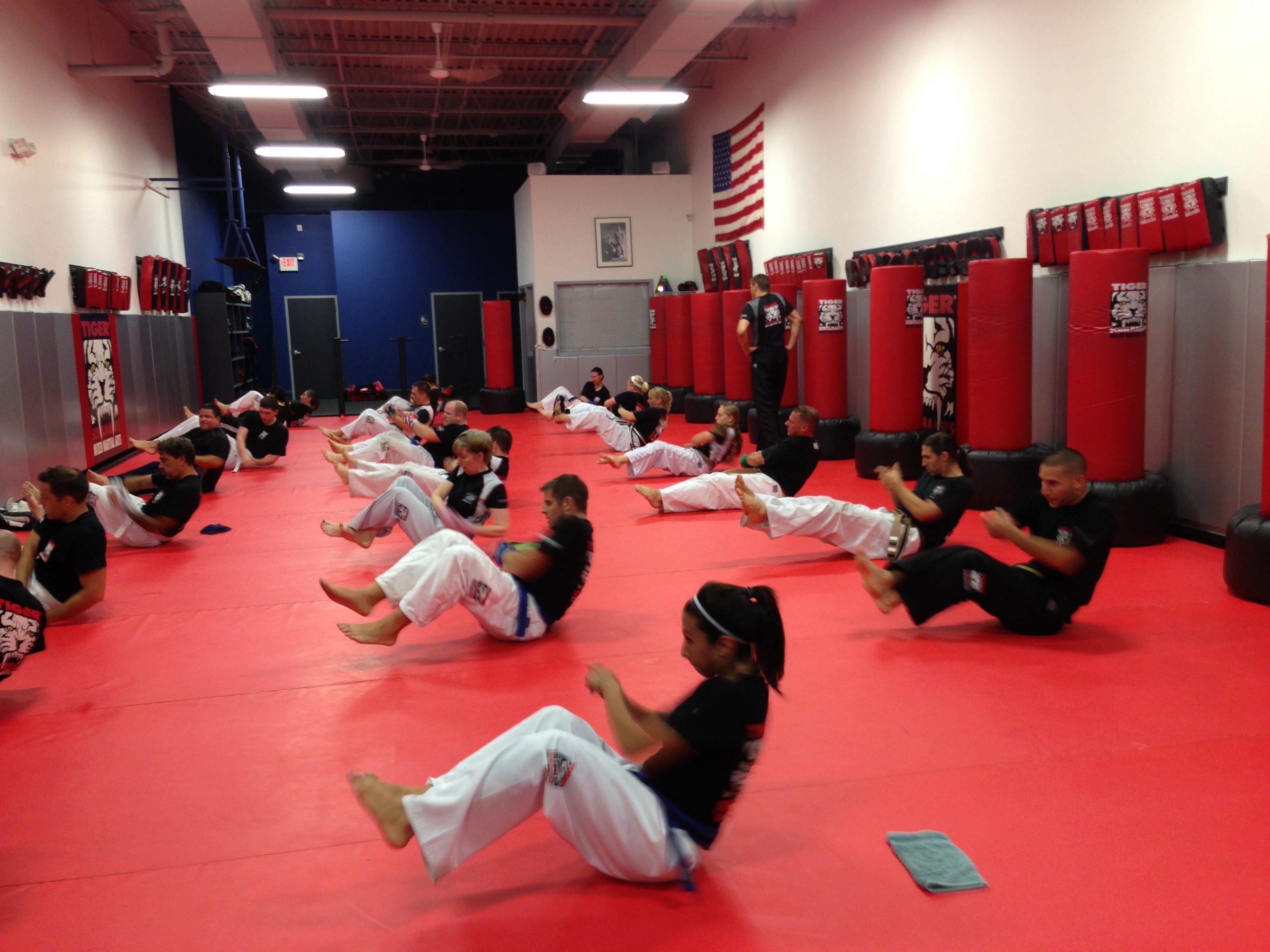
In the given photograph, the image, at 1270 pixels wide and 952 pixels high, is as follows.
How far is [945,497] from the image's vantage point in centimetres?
574

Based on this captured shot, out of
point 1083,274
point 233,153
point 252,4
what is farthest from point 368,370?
point 1083,274

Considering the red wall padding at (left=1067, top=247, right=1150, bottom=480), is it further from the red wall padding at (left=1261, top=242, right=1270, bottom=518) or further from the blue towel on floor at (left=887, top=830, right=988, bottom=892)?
the blue towel on floor at (left=887, top=830, right=988, bottom=892)

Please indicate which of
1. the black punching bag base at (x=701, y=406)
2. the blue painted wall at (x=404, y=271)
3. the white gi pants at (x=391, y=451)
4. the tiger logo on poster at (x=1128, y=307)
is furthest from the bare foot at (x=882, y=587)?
the blue painted wall at (x=404, y=271)

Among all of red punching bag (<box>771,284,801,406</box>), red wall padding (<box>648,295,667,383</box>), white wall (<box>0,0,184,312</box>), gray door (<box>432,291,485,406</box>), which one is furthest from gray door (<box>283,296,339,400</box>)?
red punching bag (<box>771,284,801,406</box>)

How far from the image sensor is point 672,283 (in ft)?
62.3

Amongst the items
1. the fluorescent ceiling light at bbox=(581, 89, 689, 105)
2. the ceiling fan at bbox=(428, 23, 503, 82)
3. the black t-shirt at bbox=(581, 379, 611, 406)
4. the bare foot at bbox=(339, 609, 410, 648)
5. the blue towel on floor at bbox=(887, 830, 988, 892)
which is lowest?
the blue towel on floor at bbox=(887, 830, 988, 892)

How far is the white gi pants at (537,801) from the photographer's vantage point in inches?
103

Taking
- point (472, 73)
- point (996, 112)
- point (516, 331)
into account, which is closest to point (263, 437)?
point (472, 73)

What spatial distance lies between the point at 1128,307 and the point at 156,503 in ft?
22.1

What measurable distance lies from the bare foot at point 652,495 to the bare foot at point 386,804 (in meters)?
5.25

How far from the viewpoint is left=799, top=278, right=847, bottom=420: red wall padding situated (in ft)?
36.2

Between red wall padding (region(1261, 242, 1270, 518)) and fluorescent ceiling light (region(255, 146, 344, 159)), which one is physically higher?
fluorescent ceiling light (region(255, 146, 344, 159))

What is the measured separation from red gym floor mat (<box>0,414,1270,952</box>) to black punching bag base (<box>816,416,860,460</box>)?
5.07 meters

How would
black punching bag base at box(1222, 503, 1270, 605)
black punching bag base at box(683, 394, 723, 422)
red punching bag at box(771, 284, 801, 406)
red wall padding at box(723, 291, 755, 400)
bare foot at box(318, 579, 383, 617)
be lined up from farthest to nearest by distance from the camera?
black punching bag base at box(683, 394, 723, 422)
red wall padding at box(723, 291, 755, 400)
red punching bag at box(771, 284, 801, 406)
black punching bag base at box(1222, 503, 1270, 605)
bare foot at box(318, 579, 383, 617)
